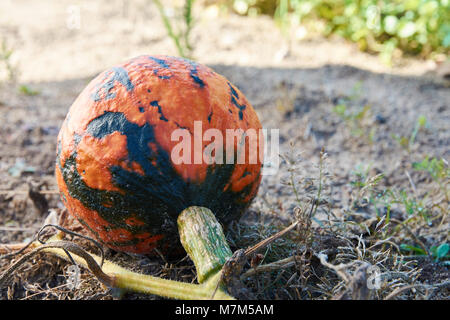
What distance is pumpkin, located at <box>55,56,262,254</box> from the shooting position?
164 cm

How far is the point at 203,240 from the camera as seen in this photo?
5.21 feet

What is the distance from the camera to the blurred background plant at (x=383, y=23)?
4.30m

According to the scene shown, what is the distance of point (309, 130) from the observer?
344 centimetres

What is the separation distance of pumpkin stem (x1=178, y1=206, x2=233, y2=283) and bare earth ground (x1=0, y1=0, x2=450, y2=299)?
181mm

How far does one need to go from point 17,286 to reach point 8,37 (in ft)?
14.6

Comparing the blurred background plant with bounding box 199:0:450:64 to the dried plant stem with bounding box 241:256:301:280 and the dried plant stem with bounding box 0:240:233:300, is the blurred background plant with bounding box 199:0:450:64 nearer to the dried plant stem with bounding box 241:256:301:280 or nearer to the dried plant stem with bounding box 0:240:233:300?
the dried plant stem with bounding box 241:256:301:280

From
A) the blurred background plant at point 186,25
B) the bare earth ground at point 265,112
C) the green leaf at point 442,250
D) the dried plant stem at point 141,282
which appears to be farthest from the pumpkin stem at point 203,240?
the blurred background plant at point 186,25

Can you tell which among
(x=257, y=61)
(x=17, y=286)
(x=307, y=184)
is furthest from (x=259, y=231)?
(x=257, y=61)

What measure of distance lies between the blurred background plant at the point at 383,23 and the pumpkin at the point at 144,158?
10.1 feet

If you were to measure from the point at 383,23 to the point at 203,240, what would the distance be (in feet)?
Result: 12.8

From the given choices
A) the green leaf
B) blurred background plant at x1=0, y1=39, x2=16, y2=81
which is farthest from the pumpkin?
blurred background plant at x1=0, y1=39, x2=16, y2=81

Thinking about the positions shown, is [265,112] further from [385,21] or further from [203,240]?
[203,240]

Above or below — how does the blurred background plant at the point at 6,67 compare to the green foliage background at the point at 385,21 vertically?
below

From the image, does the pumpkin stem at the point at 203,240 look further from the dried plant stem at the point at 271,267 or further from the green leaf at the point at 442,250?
Answer: the green leaf at the point at 442,250
